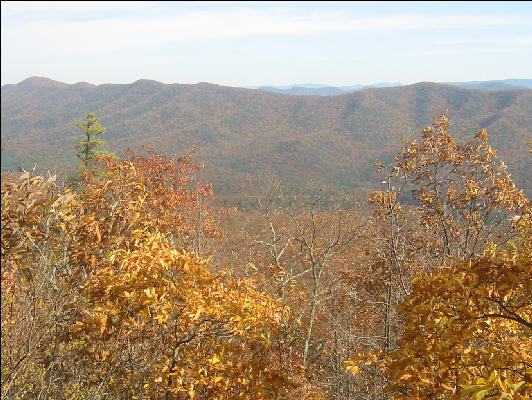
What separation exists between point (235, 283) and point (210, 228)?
1143 cm

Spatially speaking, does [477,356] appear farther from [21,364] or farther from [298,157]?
[298,157]

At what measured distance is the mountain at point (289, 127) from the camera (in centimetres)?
10638

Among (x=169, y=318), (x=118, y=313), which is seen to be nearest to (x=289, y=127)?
(x=169, y=318)

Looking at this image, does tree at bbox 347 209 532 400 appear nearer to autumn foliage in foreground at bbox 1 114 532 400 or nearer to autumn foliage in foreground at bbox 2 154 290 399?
autumn foliage in foreground at bbox 1 114 532 400

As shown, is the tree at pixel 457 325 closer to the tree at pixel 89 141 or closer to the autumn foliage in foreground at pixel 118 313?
the autumn foliage in foreground at pixel 118 313

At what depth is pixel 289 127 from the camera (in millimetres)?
159625

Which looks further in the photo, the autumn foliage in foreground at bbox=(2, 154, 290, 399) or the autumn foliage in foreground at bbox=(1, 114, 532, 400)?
the autumn foliage in foreground at bbox=(2, 154, 290, 399)

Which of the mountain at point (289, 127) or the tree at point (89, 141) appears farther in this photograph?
the mountain at point (289, 127)

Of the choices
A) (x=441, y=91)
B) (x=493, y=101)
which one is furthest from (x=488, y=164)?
(x=441, y=91)

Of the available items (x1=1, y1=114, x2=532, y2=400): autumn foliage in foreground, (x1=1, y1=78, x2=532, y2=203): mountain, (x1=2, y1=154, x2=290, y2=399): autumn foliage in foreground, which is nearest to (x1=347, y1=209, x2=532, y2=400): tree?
(x1=1, y1=114, x2=532, y2=400): autumn foliage in foreground

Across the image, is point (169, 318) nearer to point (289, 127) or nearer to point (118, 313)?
point (118, 313)

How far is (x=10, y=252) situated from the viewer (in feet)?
10.2

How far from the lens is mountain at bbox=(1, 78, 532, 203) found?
349 feet

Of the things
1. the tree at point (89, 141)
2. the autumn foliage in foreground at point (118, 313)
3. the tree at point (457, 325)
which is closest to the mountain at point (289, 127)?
the tree at point (89, 141)
